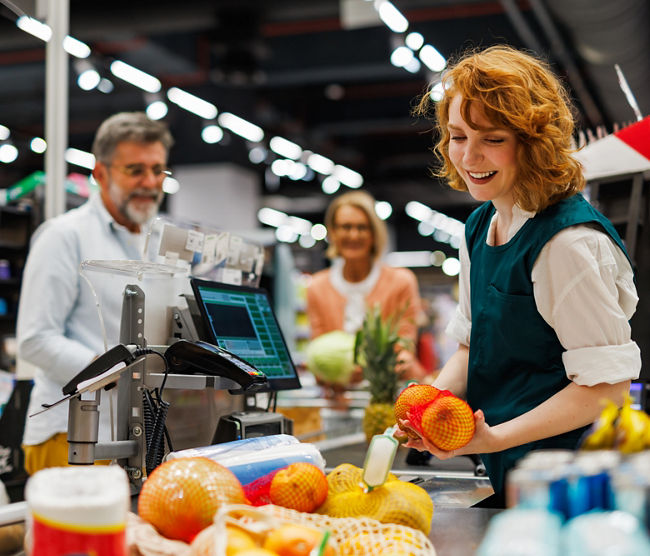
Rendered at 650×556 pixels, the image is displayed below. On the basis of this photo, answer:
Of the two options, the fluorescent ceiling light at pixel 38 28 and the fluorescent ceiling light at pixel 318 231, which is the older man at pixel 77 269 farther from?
the fluorescent ceiling light at pixel 318 231

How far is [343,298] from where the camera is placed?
4.65 m

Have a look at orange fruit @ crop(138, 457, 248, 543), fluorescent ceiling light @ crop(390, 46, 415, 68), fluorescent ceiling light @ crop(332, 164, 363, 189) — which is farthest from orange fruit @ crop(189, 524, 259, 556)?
fluorescent ceiling light @ crop(332, 164, 363, 189)

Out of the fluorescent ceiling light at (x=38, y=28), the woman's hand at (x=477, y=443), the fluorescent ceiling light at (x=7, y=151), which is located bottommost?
the woman's hand at (x=477, y=443)

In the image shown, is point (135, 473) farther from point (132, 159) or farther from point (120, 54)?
point (120, 54)

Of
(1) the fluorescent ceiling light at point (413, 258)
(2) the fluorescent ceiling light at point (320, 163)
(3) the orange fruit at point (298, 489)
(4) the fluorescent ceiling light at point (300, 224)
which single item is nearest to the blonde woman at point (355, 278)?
(3) the orange fruit at point (298, 489)

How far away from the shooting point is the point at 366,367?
320 centimetres

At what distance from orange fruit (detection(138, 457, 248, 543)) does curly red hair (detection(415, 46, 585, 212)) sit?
3.16ft

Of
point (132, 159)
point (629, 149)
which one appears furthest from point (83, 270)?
point (629, 149)

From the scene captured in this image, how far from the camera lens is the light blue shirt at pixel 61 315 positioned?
9.40ft

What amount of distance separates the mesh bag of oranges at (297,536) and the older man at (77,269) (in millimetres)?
1631

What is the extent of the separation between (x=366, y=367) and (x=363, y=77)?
8976 mm

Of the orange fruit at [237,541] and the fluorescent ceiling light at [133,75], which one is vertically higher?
the fluorescent ceiling light at [133,75]

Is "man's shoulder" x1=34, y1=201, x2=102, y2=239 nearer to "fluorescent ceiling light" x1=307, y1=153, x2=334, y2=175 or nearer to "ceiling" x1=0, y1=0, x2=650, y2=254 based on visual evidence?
"ceiling" x1=0, y1=0, x2=650, y2=254

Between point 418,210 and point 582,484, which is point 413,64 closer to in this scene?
point 582,484
